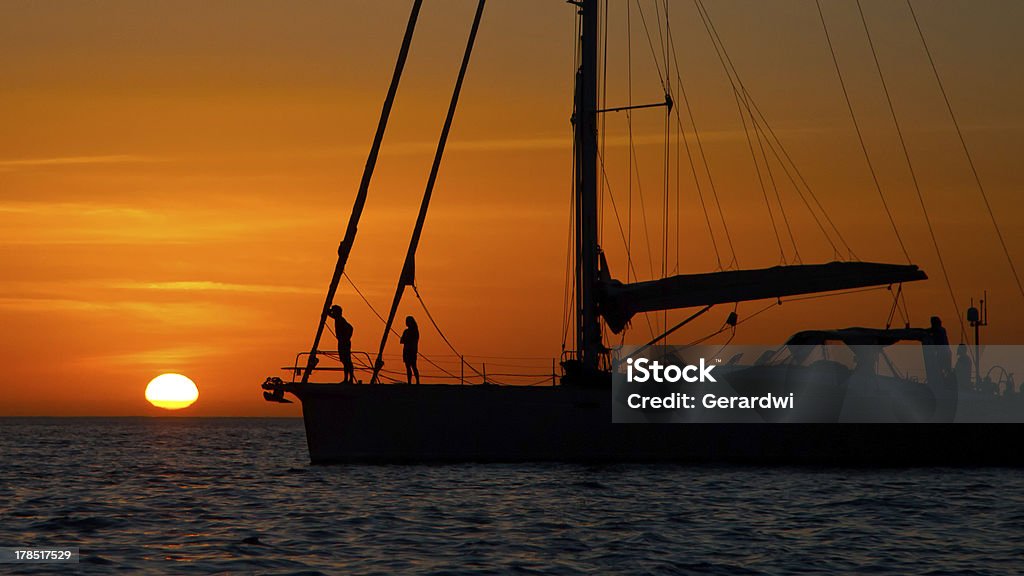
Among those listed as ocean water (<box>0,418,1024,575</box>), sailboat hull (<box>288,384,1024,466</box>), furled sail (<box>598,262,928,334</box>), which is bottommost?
ocean water (<box>0,418,1024,575</box>)

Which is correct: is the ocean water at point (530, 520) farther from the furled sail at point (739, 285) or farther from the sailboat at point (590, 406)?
the furled sail at point (739, 285)

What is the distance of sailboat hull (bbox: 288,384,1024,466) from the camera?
32844 millimetres

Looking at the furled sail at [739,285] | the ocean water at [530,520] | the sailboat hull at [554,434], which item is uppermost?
the furled sail at [739,285]

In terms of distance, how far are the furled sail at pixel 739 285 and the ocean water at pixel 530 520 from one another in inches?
163

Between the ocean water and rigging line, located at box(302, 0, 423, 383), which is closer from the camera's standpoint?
the ocean water

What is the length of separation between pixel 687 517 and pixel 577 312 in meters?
12.9

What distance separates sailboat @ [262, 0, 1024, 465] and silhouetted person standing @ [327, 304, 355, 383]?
27 centimetres

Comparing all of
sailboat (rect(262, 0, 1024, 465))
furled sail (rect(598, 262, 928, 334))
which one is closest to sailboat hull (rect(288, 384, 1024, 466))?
sailboat (rect(262, 0, 1024, 465))

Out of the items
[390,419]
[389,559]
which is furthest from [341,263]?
[389,559]

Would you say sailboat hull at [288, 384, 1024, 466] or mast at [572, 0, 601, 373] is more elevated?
mast at [572, 0, 601, 373]

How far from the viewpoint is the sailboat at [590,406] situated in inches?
1297

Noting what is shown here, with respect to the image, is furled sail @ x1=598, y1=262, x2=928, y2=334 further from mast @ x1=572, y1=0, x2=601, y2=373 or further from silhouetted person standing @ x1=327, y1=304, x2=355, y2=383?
silhouetted person standing @ x1=327, y1=304, x2=355, y2=383

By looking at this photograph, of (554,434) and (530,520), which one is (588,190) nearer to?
(554,434)

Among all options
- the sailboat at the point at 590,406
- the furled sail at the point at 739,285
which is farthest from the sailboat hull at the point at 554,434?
the furled sail at the point at 739,285
